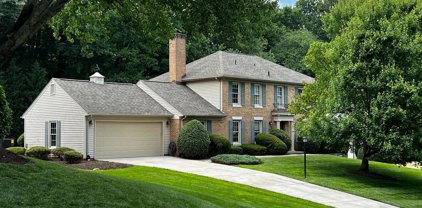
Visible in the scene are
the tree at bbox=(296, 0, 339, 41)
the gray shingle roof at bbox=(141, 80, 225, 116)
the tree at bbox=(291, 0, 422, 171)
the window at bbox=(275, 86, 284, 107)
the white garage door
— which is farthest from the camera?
the tree at bbox=(296, 0, 339, 41)

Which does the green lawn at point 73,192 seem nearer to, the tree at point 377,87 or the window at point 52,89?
the tree at point 377,87

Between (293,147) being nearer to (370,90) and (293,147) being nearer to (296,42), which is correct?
(370,90)

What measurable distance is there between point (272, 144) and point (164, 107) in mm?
7265

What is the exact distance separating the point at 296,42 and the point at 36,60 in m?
29.1

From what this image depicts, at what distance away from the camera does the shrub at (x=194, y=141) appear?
86.8 feet

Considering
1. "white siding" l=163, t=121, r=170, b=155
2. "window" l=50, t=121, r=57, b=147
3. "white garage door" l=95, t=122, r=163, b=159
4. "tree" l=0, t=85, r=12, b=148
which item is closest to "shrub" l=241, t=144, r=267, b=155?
"white siding" l=163, t=121, r=170, b=155

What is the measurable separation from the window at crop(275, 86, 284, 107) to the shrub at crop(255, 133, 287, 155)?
3700 millimetres

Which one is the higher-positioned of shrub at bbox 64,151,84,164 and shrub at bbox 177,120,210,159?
shrub at bbox 177,120,210,159

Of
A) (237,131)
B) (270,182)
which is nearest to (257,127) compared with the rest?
(237,131)

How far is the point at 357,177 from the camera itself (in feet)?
77.9

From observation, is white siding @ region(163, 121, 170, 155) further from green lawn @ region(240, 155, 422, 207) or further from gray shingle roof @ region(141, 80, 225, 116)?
green lawn @ region(240, 155, 422, 207)

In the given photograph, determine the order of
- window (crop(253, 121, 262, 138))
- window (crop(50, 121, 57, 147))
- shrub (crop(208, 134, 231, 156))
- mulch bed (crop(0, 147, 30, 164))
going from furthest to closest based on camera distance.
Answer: window (crop(253, 121, 262, 138)) < shrub (crop(208, 134, 231, 156)) < window (crop(50, 121, 57, 147)) < mulch bed (crop(0, 147, 30, 164))

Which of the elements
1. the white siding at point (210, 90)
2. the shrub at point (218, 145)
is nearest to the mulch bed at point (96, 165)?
the shrub at point (218, 145)

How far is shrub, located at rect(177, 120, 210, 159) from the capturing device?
86.8ft
